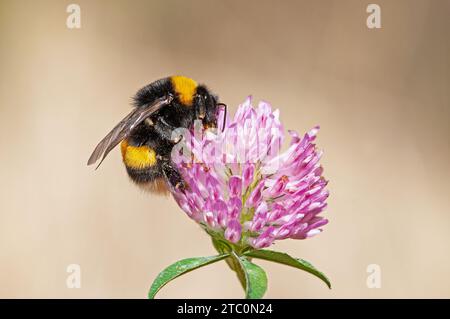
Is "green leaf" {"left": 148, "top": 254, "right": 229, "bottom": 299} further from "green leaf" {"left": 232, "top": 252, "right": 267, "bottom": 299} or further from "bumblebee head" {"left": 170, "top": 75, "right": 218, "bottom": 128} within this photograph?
"bumblebee head" {"left": 170, "top": 75, "right": 218, "bottom": 128}

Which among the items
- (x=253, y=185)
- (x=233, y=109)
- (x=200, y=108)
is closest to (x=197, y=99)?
(x=200, y=108)

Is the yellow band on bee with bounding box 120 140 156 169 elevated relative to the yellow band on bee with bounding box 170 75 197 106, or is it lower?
lower

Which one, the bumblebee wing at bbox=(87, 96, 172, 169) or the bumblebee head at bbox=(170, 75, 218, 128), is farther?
the bumblebee head at bbox=(170, 75, 218, 128)

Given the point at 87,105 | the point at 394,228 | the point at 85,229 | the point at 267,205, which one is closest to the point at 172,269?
the point at 267,205

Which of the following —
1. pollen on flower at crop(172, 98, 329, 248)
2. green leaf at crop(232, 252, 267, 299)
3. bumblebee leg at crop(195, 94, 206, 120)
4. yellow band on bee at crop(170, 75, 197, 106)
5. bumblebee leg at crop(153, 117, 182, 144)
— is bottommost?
green leaf at crop(232, 252, 267, 299)

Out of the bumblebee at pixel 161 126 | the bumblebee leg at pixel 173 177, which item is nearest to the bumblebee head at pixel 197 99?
the bumblebee at pixel 161 126

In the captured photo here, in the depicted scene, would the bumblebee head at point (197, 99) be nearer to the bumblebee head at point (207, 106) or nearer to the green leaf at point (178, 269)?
the bumblebee head at point (207, 106)

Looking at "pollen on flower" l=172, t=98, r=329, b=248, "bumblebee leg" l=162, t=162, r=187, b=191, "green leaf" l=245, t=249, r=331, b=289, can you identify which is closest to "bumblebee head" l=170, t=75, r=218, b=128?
"pollen on flower" l=172, t=98, r=329, b=248
